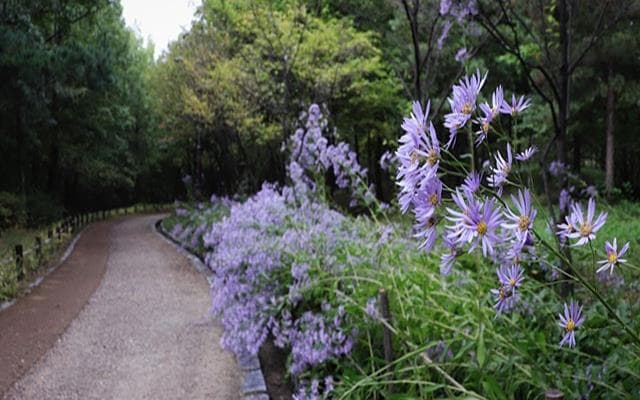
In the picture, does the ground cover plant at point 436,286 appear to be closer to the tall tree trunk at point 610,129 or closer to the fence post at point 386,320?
the fence post at point 386,320

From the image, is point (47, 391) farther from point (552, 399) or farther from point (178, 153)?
point (178, 153)

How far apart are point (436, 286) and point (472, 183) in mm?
2375

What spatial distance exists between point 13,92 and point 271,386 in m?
12.1

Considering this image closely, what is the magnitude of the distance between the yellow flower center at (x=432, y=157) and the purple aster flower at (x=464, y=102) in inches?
2.2

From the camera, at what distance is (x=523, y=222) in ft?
3.59

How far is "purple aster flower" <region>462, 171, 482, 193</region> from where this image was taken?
1135mm

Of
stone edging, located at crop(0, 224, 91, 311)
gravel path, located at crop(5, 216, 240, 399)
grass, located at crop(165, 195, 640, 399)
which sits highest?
grass, located at crop(165, 195, 640, 399)

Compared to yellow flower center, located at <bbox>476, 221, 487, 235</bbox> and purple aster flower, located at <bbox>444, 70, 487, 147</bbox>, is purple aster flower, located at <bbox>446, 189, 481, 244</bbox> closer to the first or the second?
yellow flower center, located at <bbox>476, 221, 487, 235</bbox>

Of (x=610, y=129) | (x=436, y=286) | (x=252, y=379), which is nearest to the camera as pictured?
(x=436, y=286)

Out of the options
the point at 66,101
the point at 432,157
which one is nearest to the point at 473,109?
the point at 432,157

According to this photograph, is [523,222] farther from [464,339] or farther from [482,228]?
[464,339]

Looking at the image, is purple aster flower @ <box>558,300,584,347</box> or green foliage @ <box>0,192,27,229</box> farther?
green foliage @ <box>0,192,27,229</box>

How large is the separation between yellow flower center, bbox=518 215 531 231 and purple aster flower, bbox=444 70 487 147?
0.68 ft

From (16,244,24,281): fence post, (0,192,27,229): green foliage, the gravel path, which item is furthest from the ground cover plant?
(0,192,27,229): green foliage
